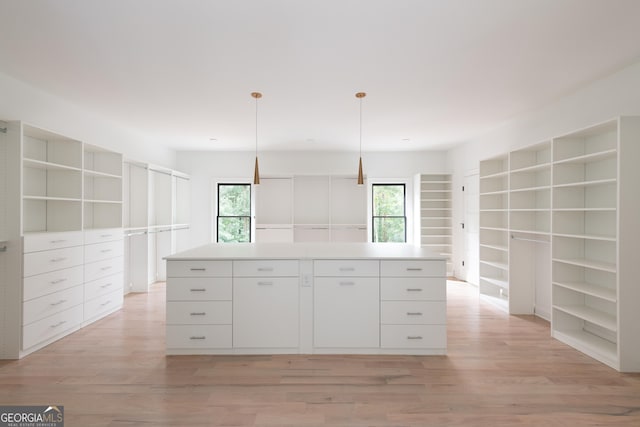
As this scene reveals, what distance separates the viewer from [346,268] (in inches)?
119

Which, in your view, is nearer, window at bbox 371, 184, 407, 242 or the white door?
the white door

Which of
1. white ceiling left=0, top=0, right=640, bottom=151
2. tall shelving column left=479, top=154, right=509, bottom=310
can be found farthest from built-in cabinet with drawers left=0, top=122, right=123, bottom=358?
tall shelving column left=479, top=154, right=509, bottom=310

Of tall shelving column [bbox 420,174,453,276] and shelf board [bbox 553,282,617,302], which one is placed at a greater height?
tall shelving column [bbox 420,174,453,276]

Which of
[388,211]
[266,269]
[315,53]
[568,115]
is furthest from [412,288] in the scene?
[388,211]

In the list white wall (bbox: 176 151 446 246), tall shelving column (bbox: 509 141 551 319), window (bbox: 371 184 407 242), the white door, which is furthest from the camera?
window (bbox: 371 184 407 242)

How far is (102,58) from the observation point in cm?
291

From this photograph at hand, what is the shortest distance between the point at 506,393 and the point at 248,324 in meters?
2.13

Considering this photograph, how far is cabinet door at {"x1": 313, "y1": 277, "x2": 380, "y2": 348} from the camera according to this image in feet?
9.84

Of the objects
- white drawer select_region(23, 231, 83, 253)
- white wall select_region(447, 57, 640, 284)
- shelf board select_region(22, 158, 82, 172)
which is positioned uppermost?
white wall select_region(447, 57, 640, 284)

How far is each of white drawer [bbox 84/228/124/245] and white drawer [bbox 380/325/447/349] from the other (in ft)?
11.5

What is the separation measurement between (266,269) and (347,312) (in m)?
0.84

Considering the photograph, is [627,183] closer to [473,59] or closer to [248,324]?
[473,59]

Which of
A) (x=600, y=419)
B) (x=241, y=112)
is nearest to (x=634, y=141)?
(x=600, y=419)

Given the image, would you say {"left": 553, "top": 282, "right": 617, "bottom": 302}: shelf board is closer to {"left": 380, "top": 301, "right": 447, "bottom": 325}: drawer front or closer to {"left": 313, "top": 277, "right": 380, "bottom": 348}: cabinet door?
{"left": 380, "top": 301, "right": 447, "bottom": 325}: drawer front
